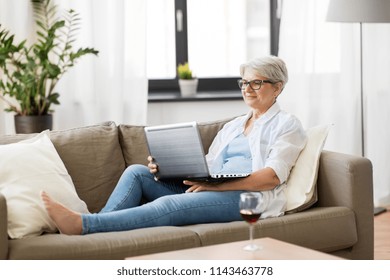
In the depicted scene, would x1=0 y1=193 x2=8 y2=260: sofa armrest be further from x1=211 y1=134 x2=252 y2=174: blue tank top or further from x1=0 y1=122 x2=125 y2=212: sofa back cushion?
x1=211 y1=134 x2=252 y2=174: blue tank top

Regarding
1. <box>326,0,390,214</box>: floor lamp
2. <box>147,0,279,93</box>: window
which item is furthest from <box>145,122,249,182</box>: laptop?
<box>147,0,279,93</box>: window

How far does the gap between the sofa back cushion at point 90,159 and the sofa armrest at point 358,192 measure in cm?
93

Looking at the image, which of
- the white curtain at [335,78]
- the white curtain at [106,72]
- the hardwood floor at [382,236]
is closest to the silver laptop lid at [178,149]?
the hardwood floor at [382,236]

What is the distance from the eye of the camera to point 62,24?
437 cm

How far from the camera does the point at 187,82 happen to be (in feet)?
16.3

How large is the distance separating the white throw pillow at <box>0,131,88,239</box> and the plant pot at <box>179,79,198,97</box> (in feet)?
6.34

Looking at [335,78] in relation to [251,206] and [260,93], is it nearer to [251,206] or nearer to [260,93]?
[260,93]

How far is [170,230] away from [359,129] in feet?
8.11

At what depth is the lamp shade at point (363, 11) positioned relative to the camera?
4.36m

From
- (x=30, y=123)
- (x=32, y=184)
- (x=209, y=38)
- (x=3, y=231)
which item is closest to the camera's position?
(x=3, y=231)

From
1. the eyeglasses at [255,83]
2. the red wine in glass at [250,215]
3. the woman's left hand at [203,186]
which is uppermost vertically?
the eyeglasses at [255,83]

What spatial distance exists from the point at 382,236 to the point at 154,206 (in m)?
1.68

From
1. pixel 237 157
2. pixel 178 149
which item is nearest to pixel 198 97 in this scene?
pixel 237 157

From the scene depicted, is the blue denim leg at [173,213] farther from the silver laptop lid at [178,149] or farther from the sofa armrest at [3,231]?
the sofa armrest at [3,231]
